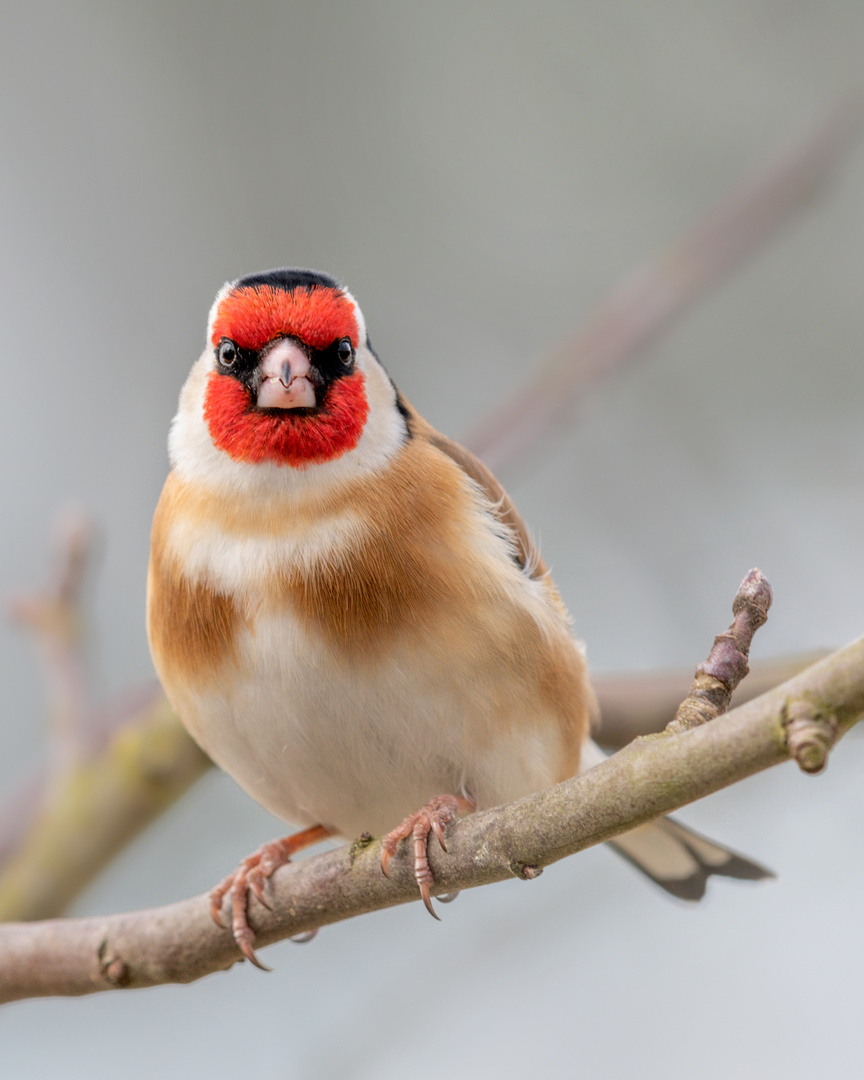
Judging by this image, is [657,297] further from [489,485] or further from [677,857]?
[677,857]

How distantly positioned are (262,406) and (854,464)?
4.68m

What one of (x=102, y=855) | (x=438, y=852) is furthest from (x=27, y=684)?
(x=438, y=852)

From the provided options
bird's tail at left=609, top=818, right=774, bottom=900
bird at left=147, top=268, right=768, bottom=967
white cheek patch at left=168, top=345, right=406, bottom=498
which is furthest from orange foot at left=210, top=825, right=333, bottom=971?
bird's tail at left=609, top=818, right=774, bottom=900

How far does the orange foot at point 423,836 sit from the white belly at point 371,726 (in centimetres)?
22

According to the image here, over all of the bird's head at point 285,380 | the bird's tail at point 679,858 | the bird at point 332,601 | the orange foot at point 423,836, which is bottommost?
the bird's tail at point 679,858

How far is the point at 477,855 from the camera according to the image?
2.48 meters

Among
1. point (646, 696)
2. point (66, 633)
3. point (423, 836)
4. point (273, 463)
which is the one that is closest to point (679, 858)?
point (646, 696)

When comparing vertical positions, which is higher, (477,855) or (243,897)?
(477,855)

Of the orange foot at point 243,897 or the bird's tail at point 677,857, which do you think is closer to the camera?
the orange foot at point 243,897

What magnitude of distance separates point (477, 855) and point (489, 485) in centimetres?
145

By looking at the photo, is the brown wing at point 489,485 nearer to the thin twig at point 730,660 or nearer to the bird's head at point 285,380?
the bird's head at point 285,380

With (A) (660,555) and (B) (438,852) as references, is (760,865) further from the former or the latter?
(A) (660,555)

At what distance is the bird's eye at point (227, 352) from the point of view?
3.27 meters

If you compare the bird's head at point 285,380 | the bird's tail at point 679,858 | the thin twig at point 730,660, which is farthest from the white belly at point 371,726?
the thin twig at point 730,660
